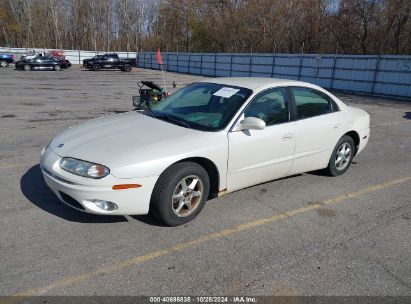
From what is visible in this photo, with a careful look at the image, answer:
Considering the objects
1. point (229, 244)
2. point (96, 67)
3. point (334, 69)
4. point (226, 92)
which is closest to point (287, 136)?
point (226, 92)

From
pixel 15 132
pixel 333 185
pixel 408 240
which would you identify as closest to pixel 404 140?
pixel 333 185

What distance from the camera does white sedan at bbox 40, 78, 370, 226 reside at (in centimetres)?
328

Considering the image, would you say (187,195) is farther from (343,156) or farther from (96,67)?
(96,67)

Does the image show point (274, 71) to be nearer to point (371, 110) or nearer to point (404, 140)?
point (371, 110)

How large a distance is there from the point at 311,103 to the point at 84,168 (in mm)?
3144

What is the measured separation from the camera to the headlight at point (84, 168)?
10.6 ft

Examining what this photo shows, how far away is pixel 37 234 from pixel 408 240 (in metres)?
3.67

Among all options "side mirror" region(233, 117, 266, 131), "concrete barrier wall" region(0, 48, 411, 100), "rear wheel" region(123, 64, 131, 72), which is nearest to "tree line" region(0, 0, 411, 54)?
"concrete barrier wall" region(0, 48, 411, 100)

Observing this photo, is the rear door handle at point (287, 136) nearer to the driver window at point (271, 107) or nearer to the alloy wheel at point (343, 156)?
the driver window at point (271, 107)

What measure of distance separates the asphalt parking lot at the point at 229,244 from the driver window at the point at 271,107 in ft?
3.27

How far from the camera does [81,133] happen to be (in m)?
3.95

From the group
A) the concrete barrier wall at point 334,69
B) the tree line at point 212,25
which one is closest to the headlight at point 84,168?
the concrete barrier wall at point 334,69

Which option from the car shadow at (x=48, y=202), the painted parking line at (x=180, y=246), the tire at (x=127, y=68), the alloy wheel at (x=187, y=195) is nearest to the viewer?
the painted parking line at (x=180, y=246)

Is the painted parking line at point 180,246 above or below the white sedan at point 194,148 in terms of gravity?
below
